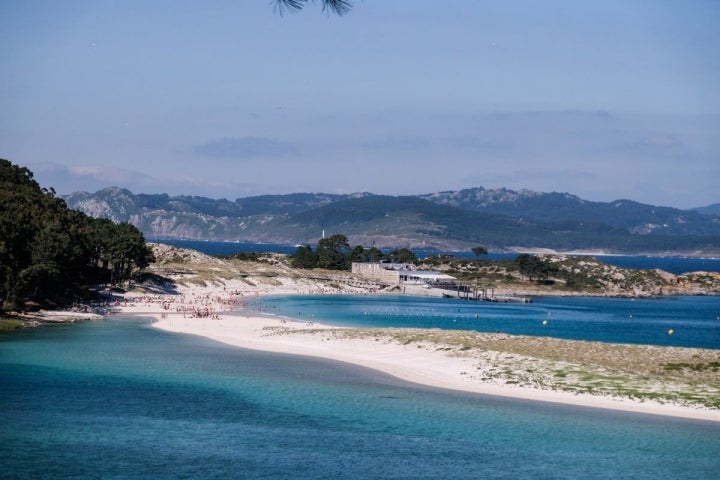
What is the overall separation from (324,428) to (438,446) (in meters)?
5.01

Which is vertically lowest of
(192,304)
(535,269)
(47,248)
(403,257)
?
(192,304)

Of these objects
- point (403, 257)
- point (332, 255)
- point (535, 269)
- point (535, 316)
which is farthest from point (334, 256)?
point (535, 316)

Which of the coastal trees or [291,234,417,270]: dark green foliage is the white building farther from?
[291,234,417,270]: dark green foliage

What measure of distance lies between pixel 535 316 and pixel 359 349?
58.2 metres

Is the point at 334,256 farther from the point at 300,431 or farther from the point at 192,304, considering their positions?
the point at 300,431

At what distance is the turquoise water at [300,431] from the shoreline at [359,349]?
162 cm

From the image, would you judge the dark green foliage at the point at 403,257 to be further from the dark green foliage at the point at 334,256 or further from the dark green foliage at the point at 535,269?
the dark green foliage at the point at 535,269

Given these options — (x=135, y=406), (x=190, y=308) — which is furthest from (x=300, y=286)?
(x=135, y=406)

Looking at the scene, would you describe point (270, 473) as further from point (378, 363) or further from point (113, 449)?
point (378, 363)

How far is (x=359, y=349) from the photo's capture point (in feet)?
186

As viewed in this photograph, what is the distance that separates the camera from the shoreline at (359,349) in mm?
38938

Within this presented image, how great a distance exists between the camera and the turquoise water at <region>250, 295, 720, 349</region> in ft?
281

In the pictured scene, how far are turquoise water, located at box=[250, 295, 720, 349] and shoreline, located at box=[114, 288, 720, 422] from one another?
11764 mm

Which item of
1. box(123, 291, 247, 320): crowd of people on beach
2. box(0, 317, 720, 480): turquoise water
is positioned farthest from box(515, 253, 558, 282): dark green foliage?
box(0, 317, 720, 480): turquoise water
